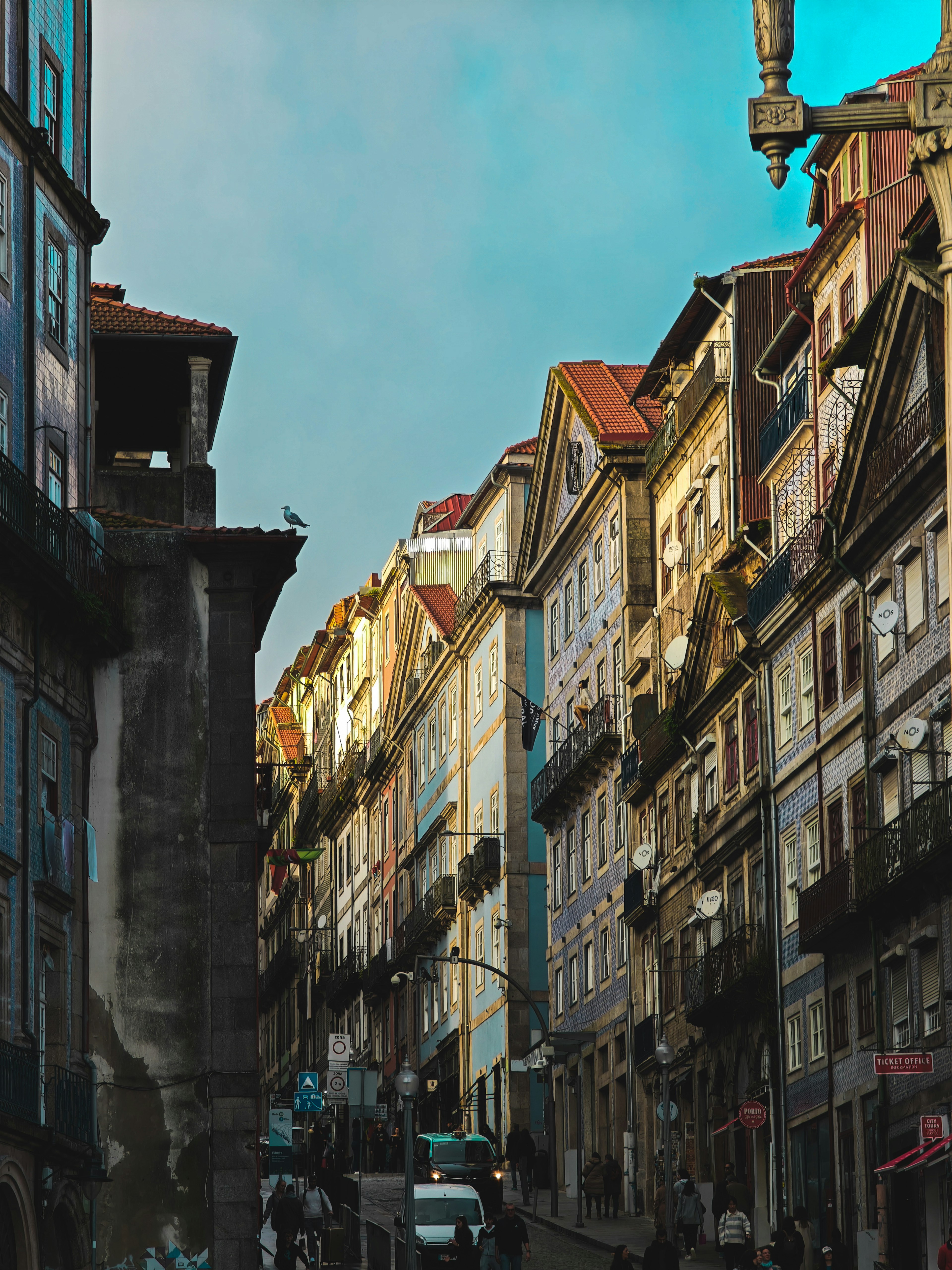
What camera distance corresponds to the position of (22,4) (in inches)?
1416

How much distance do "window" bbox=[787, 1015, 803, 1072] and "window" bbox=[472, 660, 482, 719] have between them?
32.3 meters

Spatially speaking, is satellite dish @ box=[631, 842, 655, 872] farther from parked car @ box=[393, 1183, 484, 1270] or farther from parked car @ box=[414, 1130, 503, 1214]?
parked car @ box=[393, 1183, 484, 1270]

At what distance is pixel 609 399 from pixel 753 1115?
30.0 metres

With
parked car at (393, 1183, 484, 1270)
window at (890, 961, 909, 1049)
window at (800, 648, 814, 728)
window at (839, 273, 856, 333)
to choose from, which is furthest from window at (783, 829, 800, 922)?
window at (839, 273, 856, 333)

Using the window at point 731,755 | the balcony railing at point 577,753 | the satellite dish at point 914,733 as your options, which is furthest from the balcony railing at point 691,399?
the satellite dish at point 914,733

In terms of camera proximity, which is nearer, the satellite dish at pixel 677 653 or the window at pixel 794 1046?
the window at pixel 794 1046

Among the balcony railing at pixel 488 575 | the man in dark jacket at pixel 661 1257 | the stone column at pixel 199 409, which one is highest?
the balcony railing at pixel 488 575

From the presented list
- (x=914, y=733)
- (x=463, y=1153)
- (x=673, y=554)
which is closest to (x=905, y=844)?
(x=914, y=733)

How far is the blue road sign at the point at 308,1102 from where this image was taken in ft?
138

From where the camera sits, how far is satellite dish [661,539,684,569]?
58.2m

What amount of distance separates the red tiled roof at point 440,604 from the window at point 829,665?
38.0 metres

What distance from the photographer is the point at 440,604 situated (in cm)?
8831

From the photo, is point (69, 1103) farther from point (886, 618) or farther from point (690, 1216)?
point (886, 618)

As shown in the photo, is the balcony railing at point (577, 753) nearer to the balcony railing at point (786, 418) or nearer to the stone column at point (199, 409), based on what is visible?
the balcony railing at point (786, 418)
